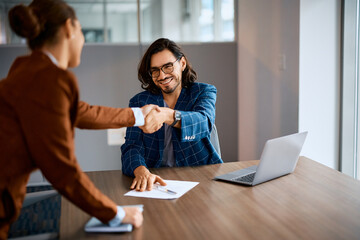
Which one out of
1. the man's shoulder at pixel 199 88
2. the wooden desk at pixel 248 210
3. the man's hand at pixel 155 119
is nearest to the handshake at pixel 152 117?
the man's hand at pixel 155 119

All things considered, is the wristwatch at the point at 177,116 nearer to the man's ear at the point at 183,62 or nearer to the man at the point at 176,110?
the man at the point at 176,110

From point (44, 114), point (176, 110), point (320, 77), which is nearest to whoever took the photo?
point (44, 114)

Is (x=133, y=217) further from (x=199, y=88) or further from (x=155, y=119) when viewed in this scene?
(x=199, y=88)

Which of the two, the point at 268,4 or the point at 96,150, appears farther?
the point at 96,150

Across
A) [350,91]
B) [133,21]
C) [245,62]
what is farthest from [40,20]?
[245,62]

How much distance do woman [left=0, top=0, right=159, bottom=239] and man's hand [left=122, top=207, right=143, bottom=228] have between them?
0.03 meters

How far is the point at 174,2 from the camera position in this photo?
3.80 m

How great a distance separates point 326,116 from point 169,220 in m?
2.09

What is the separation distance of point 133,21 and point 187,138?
6.95ft

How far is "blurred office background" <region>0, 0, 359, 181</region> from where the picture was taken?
9.14 ft

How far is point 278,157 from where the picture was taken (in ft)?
5.01

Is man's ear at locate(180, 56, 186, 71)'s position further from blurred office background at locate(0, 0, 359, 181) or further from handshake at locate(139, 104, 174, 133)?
blurred office background at locate(0, 0, 359, 181)

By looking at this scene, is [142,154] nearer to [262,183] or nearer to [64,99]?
[262,183]

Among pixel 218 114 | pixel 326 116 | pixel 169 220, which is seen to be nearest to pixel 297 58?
pixel 326 116
